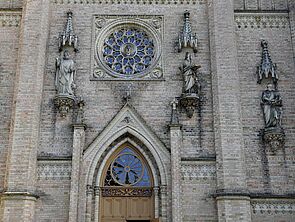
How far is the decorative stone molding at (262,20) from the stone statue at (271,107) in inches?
105

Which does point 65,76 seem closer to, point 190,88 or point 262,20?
point 190,88

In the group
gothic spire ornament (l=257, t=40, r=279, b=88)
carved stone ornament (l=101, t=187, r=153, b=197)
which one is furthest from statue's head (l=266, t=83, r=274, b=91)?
carved stone ornament (l=101, t=187, r=153, b=197)

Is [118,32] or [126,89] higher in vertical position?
[118,32]

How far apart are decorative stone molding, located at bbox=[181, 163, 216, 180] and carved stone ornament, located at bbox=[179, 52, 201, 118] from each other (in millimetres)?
1706

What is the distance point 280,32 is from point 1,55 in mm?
10068

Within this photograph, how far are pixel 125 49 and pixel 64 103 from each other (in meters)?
3.07

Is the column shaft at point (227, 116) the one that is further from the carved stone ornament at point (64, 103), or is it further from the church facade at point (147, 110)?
the carved stone ornament at point (64, 103)

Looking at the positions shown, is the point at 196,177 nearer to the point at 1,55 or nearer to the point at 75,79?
the point at 75,79

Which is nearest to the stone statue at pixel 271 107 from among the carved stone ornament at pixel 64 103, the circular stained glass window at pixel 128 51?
the circular stained glass window at pixel 128 51

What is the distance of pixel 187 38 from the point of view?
15492mm

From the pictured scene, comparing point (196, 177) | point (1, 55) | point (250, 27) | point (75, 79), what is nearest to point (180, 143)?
point (196, 177)

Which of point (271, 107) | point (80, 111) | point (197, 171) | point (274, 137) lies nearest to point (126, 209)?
point (197, 171)

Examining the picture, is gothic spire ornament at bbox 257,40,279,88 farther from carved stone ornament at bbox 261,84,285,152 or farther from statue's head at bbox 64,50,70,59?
statue's head at bbox 64,50,70,59

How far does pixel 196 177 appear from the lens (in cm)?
1399
